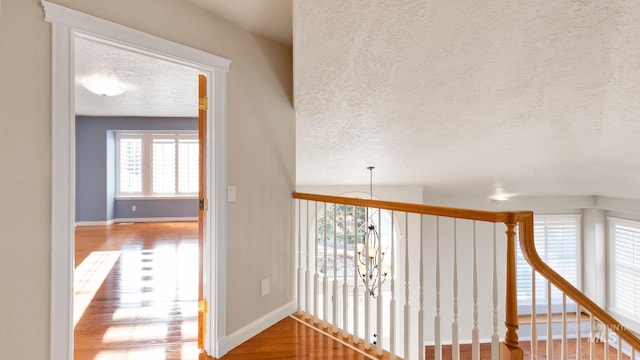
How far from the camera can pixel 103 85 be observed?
4.43 m

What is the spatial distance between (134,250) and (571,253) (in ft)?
26.5

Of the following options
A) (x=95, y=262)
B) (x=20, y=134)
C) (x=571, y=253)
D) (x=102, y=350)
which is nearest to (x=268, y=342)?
(x=102, y=350)

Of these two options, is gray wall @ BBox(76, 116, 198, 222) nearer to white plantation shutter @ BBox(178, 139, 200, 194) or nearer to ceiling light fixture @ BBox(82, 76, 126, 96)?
white plantation shutter @ BBox(178, 139, 200, 194)

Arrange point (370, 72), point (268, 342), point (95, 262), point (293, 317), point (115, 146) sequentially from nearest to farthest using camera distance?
point (268, 342) → point (370, 72) → point (293, 317) → point (95, 262) → point (115, 146)

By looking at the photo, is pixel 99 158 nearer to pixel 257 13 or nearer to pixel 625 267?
pixel 257 13

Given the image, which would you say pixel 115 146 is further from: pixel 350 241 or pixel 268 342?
pixel 268 342

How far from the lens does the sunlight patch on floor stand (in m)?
3.12

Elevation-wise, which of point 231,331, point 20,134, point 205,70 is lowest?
point 231,331

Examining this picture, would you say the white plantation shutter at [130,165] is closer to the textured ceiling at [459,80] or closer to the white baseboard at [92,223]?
the white baseboard at [92,223]

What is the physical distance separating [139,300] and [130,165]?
580 cm

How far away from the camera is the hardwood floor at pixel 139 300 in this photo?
2387mm

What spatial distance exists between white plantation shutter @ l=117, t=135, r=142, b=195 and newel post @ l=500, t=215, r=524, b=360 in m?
8.26

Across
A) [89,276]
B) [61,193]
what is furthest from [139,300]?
[61,193]

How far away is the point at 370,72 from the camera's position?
268 cm
